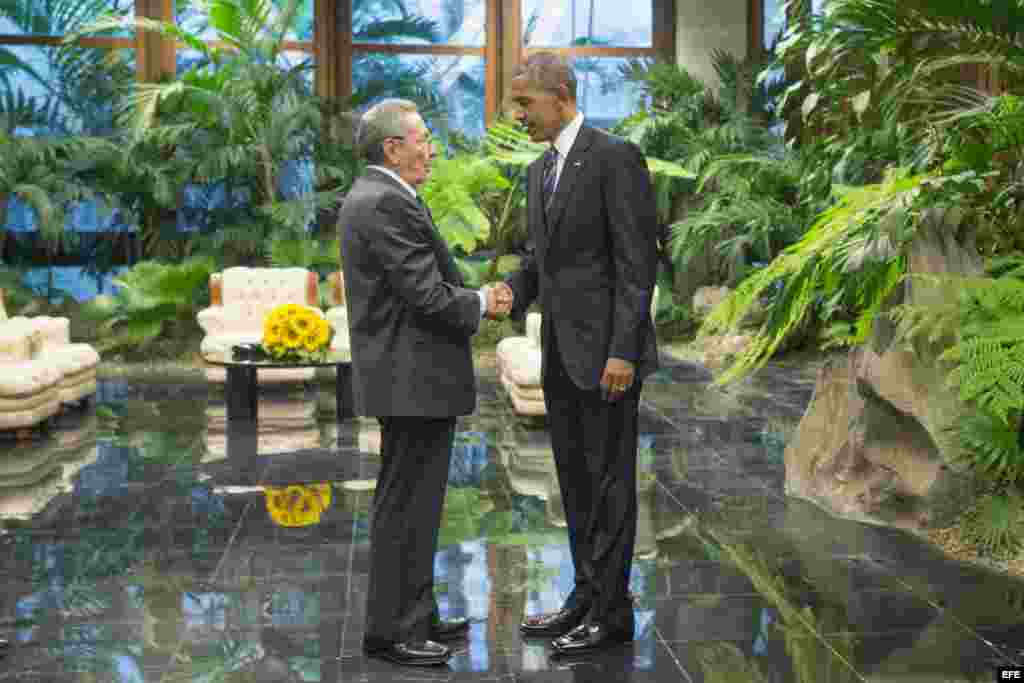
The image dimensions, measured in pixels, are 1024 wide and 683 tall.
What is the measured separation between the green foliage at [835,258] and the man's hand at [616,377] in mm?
1762

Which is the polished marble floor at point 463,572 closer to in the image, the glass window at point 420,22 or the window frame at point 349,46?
the window frame at point 349,46

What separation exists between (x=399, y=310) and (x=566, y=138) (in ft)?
2.39

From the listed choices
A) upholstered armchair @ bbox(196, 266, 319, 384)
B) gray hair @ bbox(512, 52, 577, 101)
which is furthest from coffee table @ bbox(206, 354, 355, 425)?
gray hair @ bbox(512, 52, 577, 101)

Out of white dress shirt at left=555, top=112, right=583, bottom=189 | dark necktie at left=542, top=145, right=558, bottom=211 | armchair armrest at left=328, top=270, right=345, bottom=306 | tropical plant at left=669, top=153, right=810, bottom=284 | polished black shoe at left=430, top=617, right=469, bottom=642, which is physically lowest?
polished black shoe at left=430, top=617, right=469, bottom=642

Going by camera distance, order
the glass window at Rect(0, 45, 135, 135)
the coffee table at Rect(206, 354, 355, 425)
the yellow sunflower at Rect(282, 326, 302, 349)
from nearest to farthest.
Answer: the coffee table at Rect(206, 354, 355, 425) → the yellow sunflower at Rect(282, 326, 302, 349) → the glass window at Rect(0, 45, 135, 135)

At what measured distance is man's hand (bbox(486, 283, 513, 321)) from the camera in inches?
152

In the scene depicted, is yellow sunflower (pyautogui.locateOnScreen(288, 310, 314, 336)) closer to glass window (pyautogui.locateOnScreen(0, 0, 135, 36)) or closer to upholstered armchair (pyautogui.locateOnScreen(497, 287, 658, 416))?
upholstered armchair (pyautogui.locateOnScreen(497, 287, 658, 416))

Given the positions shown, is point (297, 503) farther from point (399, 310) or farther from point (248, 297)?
point (248, 297)

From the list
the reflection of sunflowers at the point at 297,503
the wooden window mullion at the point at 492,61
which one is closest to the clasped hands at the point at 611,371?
the reflection of sunflowers at the point at 297,503

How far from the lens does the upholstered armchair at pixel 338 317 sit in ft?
32.9

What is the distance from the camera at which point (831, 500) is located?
589 cm

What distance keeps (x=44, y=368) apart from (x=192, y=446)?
52.2 inches

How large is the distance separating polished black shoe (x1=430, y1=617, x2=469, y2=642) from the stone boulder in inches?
89.1

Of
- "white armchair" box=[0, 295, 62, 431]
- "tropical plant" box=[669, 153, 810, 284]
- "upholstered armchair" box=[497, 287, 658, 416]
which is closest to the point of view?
"white armchair" box=[0, 295, 62, 431]
